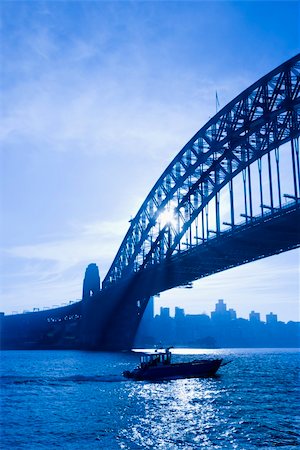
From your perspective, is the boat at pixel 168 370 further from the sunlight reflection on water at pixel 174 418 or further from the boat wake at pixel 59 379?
the sunlight reflection on water at pixel 174 418

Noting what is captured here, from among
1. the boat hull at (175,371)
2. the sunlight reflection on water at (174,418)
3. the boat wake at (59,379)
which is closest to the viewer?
the sunlight reflection on water at (174,418)

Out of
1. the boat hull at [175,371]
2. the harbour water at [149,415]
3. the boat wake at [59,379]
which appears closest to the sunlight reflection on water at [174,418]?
the harbour water at [149,415]

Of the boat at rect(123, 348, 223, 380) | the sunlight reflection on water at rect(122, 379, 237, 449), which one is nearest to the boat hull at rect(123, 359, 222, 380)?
the boat at rect(123, 348, 223, 380)

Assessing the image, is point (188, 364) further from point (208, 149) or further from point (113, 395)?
point (208, 149)

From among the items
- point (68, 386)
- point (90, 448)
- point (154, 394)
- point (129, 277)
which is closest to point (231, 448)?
point (90, 448)

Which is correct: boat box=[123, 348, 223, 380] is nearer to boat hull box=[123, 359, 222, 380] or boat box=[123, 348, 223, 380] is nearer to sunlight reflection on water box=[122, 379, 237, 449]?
boat hull box=[123, 359, 222, 380]

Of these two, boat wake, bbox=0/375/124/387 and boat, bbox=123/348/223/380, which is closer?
boat wake, bbox=0/375/124/387

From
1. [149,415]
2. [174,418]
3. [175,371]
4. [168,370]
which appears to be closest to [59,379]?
[168,370]
